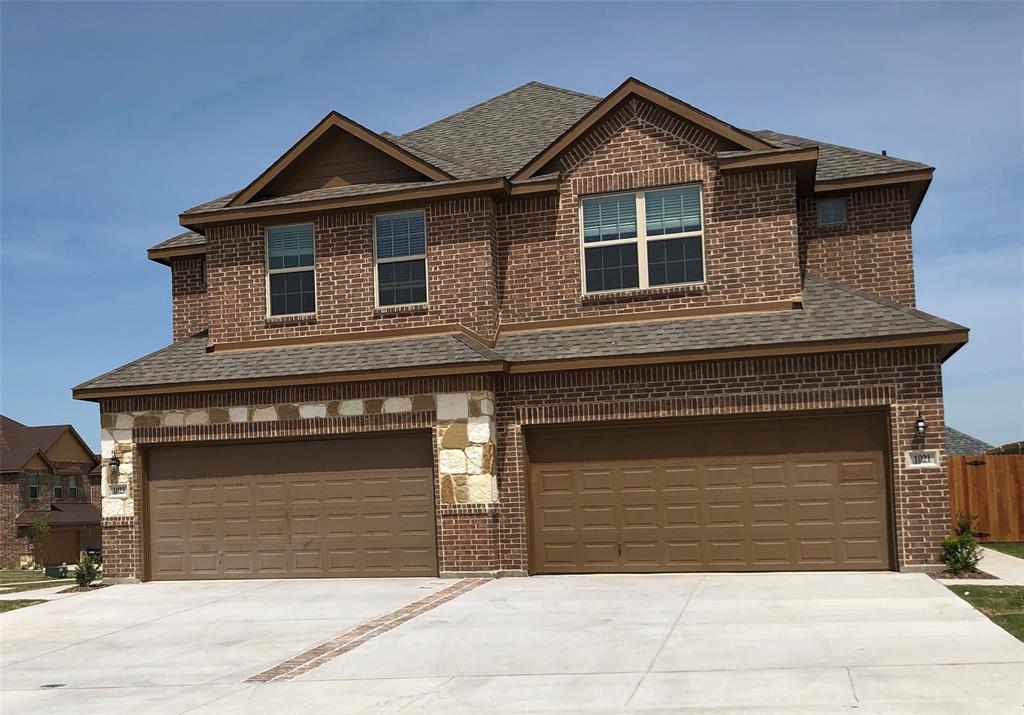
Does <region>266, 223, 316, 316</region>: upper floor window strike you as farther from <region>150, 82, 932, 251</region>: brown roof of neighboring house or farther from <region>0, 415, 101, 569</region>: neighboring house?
<region>0, 415, 101, 569</region>: neighboring house

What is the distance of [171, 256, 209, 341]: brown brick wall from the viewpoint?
2209cm

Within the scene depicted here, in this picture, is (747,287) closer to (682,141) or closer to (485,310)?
(682,141)

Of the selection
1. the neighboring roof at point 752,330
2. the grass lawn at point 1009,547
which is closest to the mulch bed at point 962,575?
the neighboring roof at point 752,330

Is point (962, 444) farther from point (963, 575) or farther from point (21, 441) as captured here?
point (21, 441)

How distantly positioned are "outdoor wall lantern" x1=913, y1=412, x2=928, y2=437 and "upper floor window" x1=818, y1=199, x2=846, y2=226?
4.56 metres

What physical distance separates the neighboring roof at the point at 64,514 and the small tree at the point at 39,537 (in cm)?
50

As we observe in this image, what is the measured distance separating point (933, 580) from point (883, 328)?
371cm

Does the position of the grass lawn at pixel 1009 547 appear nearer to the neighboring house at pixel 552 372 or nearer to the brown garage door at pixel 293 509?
the neighboring house at pixel 552 372

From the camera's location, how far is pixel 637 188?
18.7m

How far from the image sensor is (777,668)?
9.74 m

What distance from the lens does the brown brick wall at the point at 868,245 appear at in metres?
18.9

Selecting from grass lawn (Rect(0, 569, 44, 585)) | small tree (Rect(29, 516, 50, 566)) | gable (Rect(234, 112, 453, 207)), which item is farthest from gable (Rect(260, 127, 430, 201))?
small tree (Rect(29, 516, 50, 566))

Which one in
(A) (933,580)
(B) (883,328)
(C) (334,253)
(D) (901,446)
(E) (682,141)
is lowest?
(A) (933,580)

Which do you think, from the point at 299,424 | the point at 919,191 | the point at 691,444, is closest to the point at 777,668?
the point at 691,444
